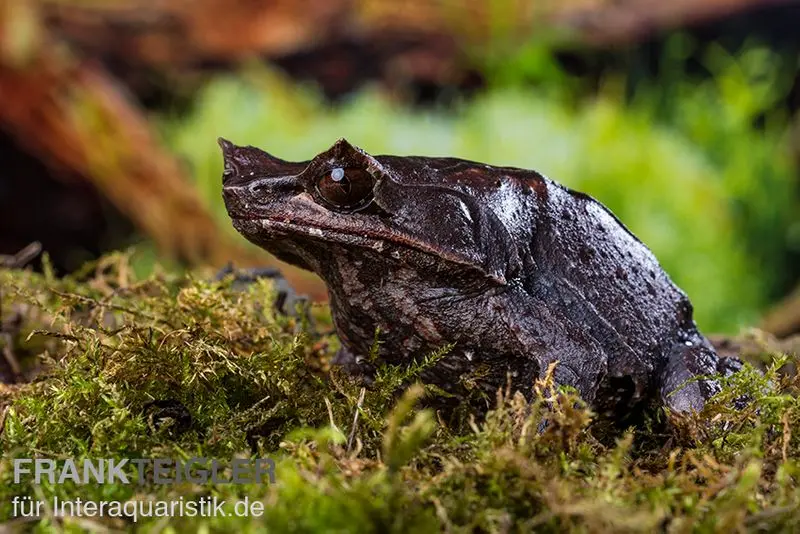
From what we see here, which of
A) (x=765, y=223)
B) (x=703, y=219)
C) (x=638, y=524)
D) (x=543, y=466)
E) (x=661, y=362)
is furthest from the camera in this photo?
(x=765, y=223)

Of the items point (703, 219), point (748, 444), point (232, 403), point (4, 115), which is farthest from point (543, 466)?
point (703, 219)

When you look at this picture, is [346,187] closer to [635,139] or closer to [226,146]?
[226,146]

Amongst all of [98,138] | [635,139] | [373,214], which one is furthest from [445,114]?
[373,214]

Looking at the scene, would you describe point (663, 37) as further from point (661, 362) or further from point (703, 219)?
point (661, 362)

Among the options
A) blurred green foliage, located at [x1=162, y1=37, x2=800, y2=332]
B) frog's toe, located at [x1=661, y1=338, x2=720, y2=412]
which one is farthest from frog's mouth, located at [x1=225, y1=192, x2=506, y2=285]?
blurred green foliage, located at [x1=162, y1=37, x2=800, y2=332]

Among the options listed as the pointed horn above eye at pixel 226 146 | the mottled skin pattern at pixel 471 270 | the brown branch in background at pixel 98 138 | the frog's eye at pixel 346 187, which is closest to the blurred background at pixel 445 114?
the brown branch in background at pixel 98 138

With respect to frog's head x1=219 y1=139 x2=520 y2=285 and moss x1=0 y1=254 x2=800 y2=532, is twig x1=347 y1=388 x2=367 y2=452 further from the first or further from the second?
frog's head x1=219 y1=139 x2=520 y2=285

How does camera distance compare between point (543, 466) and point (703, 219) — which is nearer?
point (543, 466)
